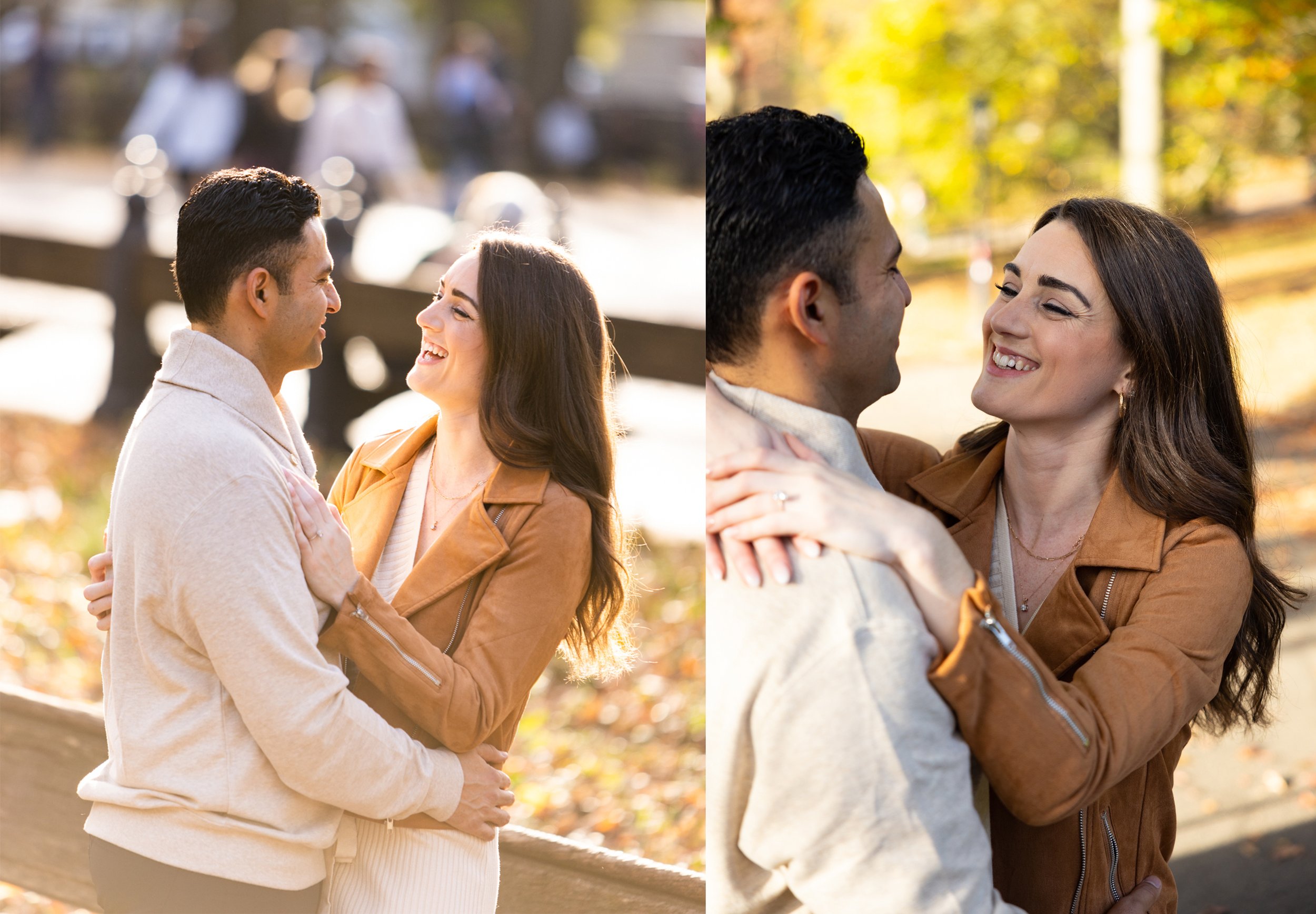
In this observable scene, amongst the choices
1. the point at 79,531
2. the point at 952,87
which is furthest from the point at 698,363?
the point at 952,87

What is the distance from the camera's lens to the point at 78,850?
84.4 inches

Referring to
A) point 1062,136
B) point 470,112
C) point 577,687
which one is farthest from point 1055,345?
point 470,112

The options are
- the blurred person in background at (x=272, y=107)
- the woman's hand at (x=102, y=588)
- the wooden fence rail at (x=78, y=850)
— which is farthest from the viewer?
the blurred person in background at (x=272, y=107)

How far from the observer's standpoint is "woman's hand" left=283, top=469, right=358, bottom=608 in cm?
146

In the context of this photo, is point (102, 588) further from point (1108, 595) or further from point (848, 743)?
point (1108, 595)

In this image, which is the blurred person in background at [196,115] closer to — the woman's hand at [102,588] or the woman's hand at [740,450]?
the woman's hand at [102,588]

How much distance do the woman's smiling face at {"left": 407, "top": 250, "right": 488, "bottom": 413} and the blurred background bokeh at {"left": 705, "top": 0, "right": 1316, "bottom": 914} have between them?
13.4ft

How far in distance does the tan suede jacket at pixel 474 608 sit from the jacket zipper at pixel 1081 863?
2.44 feet

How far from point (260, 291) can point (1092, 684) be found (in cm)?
111

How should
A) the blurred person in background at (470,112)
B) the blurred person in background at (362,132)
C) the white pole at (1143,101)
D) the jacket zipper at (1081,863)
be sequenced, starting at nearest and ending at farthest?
1. the jacket zipper at (1081,863)
2. the white pole at (1143,101)
3. the blurred person in background at (362,132)
4. the blurred person in background at (470,112)

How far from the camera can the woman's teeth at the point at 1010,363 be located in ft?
5.85

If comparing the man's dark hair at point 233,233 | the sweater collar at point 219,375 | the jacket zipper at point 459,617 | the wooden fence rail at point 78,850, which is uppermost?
the man's dark hair at point 233,233

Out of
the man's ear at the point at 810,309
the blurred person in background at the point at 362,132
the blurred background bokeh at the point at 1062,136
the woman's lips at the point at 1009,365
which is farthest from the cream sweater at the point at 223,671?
the blurred person in background at the point at 362,132

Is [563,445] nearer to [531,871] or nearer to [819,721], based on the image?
[819,721]
